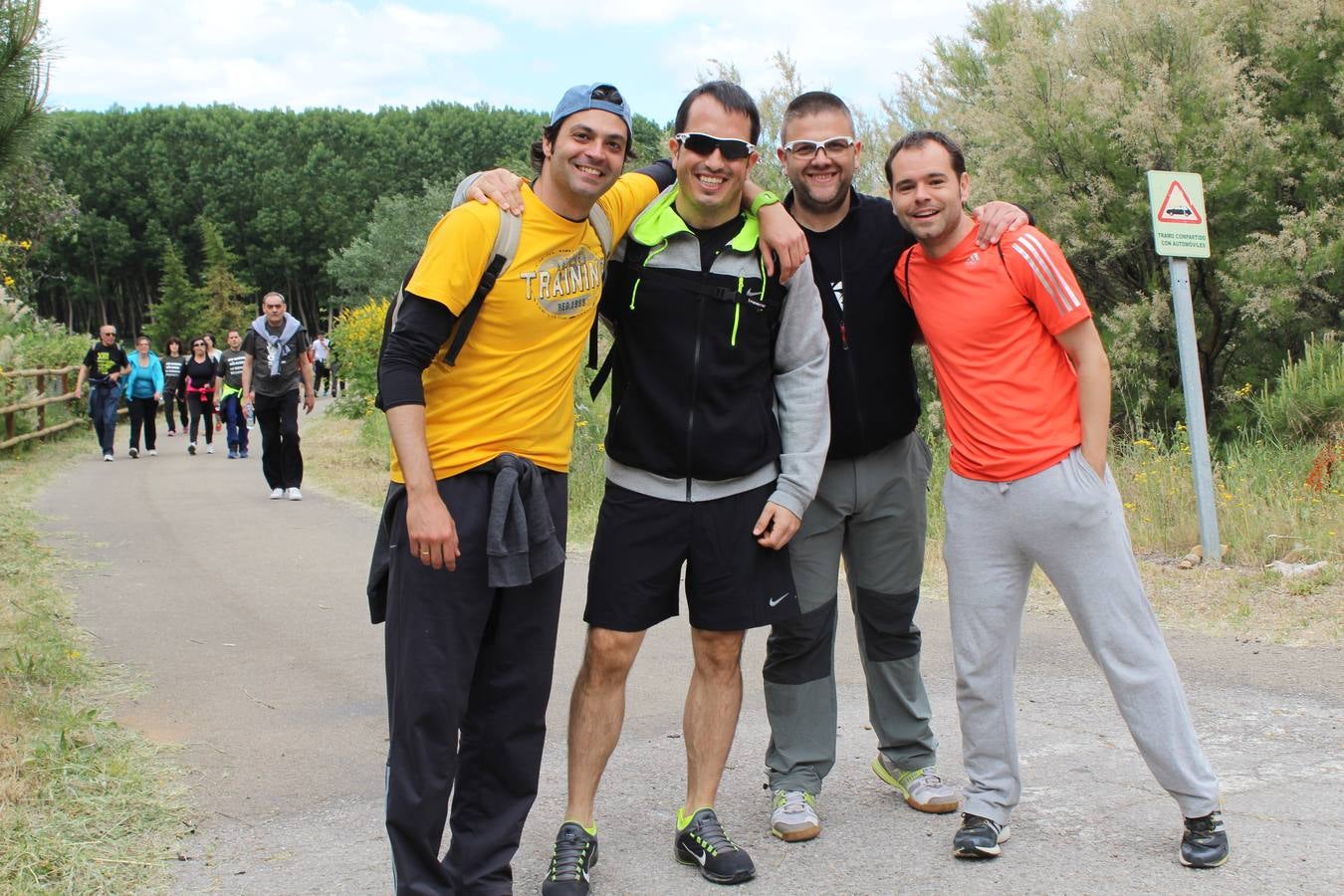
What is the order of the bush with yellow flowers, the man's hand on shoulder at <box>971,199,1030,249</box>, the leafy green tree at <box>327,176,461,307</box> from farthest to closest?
the leafy green tree at <box>327,176,461,307</box> → the bush with yellow flowers → the man's hand on shoulder at <box>971,199,1030,249</box>

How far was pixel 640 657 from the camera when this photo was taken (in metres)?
6.40

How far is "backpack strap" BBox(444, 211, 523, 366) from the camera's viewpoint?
336cm

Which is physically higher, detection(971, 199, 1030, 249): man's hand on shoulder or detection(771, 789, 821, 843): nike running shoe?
detection(971, 199, 1030, 249): man's hand on shoulder

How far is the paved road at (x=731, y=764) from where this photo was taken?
3.68 m

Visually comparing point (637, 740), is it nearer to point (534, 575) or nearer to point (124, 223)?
point (534, 575)

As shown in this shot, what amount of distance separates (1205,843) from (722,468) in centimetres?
171

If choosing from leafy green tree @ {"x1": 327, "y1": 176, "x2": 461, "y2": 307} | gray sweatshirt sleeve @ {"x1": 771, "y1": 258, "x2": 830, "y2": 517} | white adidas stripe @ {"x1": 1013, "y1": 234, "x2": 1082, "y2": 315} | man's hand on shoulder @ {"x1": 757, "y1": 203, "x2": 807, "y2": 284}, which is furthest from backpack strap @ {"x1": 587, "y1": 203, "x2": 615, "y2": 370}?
leafy green tree @ {"x1": 327, "y1": 176, "x2": 461, "y2": 307}

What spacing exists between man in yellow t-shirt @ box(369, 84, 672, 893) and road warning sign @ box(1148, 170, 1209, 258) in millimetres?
5253

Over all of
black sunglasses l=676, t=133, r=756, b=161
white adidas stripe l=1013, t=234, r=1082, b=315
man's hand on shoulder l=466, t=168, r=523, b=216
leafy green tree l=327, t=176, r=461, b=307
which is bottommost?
white adidas stripe l=1013, t=234, r=1082, b=315

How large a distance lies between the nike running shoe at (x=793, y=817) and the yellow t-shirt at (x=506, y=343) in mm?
Answer: 1346

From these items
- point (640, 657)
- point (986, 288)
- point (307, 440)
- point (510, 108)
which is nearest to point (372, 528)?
point (640, 657)

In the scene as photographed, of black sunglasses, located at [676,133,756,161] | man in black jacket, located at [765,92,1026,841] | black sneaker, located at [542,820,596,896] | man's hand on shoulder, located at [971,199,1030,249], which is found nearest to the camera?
black sneaker, located at [542,820,596,896]

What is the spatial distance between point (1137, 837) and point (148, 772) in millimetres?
3286

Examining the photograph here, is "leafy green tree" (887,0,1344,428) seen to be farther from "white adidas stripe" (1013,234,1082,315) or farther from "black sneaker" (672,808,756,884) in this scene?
"black sneaker" (672,808,756,884)
